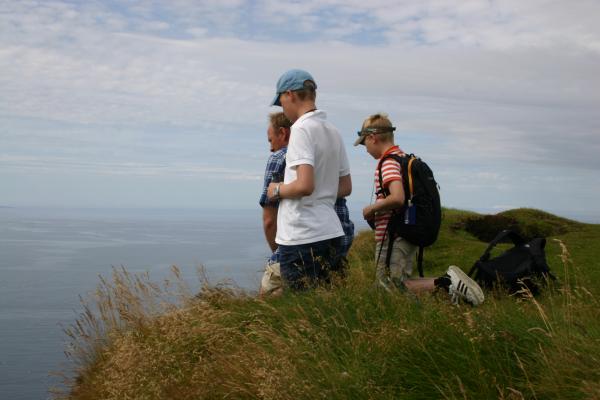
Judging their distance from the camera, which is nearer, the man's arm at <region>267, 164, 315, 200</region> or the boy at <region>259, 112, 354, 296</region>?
the man's arm at <region>267, 164, 315, 200</region>

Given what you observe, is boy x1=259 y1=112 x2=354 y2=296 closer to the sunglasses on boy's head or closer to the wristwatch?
the wristwatch

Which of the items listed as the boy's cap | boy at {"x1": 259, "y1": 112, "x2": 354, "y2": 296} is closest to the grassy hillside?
boy at {"x1": 259, "y1": 112, "x2": 354, "y2": 296}

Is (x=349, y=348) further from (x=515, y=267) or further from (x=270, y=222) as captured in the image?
(x=515, y=267)

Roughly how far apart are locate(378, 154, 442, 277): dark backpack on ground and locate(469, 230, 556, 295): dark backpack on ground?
3.56 ft

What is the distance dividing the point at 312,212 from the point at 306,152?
1.71 ft

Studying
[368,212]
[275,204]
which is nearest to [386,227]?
[368,212]

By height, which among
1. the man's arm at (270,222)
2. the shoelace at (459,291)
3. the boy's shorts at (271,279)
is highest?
the man's arm at (270,222)

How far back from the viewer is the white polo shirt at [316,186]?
18.9 feet

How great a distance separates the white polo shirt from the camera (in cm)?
575

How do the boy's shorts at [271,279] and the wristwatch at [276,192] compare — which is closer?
the wristwatch at [276,192]

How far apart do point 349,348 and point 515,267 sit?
3.44m

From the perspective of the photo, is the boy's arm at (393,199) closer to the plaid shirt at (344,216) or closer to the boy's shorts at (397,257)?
the plaid shirt at (344,216)

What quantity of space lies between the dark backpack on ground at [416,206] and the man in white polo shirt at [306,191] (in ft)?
2.90

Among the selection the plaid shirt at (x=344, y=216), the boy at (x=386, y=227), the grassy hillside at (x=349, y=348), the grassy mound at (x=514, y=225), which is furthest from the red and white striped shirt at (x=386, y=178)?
the grassy mound at (x=514, y=225)
